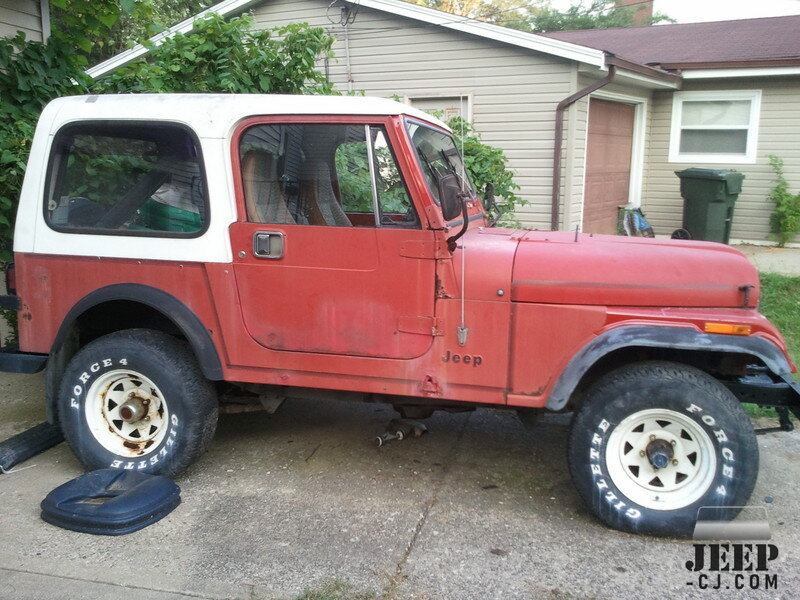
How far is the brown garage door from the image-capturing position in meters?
10.7

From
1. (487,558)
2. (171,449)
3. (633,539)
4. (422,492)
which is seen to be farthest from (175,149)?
(633,539)

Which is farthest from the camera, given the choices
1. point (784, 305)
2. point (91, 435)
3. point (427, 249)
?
point (784, 305)

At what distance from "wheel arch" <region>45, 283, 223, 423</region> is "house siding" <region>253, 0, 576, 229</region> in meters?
6.16

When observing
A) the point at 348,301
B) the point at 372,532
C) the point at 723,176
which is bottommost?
the point at 372,532

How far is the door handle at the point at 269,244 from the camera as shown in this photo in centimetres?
373

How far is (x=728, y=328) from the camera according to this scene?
332 centimetres

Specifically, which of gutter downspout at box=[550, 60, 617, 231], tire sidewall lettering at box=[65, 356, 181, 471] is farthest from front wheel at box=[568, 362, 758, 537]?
gutter downspout at box=[550, 60, 617, 231]

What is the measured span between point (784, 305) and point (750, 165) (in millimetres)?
5080

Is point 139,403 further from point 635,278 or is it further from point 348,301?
point 635,278

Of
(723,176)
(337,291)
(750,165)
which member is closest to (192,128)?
(337,291)

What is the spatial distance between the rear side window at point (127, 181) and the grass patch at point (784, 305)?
521 cm

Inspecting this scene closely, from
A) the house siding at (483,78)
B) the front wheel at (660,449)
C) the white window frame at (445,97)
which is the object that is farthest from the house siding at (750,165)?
the front wheel at (660,449)

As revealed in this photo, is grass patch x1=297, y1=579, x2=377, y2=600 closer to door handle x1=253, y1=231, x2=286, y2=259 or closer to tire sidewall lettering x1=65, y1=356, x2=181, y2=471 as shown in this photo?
tire sidewall lettering x1=65, y1=356, x2=181, y2=471

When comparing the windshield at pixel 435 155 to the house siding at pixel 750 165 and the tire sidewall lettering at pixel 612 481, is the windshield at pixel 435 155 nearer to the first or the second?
the tire sidewall lettering at pixel 612 481
